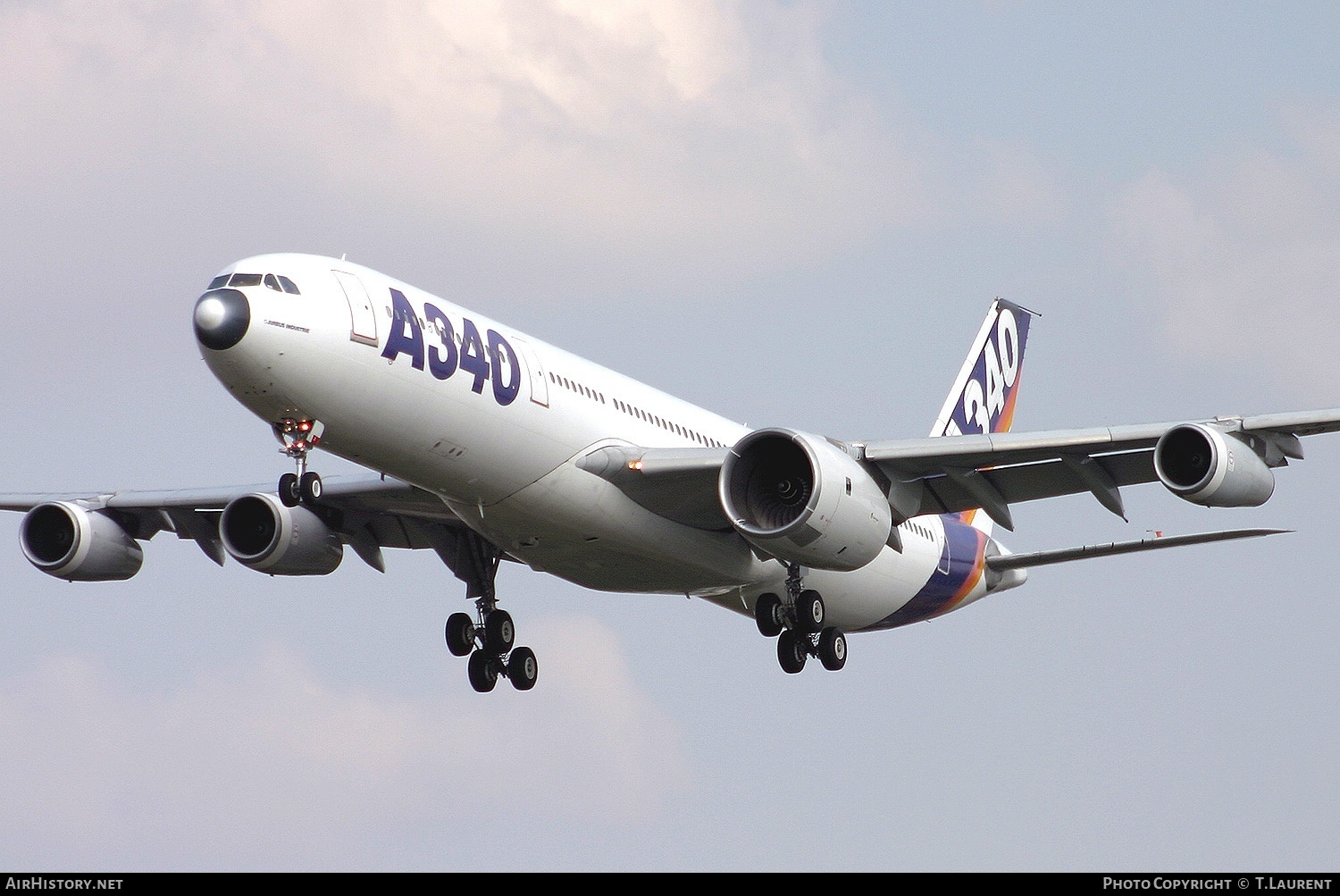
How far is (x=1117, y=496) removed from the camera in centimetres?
3094

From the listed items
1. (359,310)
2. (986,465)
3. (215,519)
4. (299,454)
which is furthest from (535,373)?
(215,519)

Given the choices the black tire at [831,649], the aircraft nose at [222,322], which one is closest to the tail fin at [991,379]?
the black tire at [831,649]

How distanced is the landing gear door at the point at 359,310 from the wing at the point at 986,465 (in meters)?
4.54

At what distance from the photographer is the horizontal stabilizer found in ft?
105

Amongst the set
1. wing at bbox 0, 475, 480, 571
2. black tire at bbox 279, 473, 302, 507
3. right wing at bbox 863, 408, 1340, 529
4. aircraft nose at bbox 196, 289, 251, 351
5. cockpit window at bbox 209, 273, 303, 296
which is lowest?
→ black tire at bbox 279, 473, 302, 507

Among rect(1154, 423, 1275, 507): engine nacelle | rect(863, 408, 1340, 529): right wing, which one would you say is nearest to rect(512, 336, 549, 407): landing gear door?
rect(863, 408, 1340, 529): right wing

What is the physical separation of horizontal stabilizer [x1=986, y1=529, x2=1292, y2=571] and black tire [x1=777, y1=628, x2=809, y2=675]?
591cm

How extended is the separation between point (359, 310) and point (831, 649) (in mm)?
11897

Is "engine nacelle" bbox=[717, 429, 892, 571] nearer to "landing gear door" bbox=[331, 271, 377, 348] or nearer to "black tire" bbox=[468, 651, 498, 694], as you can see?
"landing gear door" bbox=[331, 271, 377, 348]

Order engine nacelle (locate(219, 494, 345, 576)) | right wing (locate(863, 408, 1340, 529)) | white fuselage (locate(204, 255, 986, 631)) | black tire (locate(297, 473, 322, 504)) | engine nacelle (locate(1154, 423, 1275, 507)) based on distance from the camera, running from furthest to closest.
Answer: engine nacelle (locate(219, 494, 345, 576)), right wing (locate(863, 408, 1340, 529)), engine nacelle (locate(1154, 423, 1275, 507)), black tire (locate(297, 473, 322, 504)), white fuselage (locate(204, 255, 986, 631))

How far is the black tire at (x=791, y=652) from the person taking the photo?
1319 inches

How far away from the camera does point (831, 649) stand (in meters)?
33.8

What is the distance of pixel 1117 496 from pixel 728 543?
21.7 ft

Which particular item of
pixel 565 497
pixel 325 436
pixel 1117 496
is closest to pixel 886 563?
pixel 1117 496
